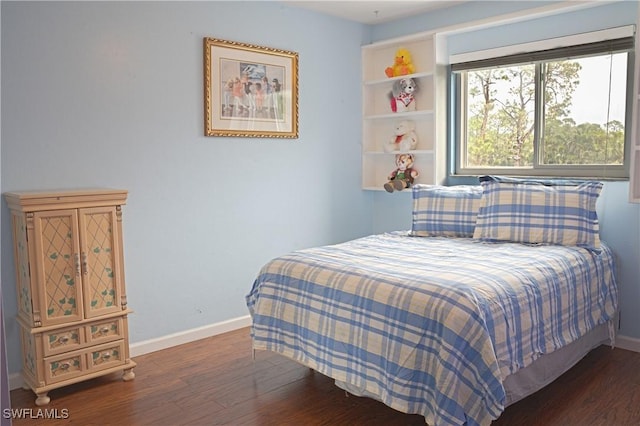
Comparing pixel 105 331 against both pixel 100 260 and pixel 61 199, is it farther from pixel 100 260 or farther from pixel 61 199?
pixel 61 199

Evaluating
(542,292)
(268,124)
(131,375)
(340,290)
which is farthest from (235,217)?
(542,292)

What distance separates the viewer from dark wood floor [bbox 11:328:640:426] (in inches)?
96.1

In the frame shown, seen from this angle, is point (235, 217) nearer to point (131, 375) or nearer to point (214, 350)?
point (214, 350)

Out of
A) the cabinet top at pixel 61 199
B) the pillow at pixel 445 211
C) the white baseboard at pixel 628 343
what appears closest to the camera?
the cabinet top at pixel 61 199

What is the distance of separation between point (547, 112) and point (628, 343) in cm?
159

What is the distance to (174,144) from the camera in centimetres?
340

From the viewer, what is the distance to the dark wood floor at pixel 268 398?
2441mm

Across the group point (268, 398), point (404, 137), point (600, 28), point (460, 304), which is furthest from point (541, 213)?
point (268, 398)

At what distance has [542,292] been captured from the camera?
2486mm

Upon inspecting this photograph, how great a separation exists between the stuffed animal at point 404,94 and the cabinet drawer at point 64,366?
294 cm

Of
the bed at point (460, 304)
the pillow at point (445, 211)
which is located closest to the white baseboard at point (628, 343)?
the bed at point (460, 304)

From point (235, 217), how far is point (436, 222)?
1.40m

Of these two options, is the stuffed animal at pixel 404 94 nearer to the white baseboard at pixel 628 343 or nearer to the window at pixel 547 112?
the window at pixel 547 112

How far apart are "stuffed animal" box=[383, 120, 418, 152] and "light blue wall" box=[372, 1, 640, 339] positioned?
0.66 m
